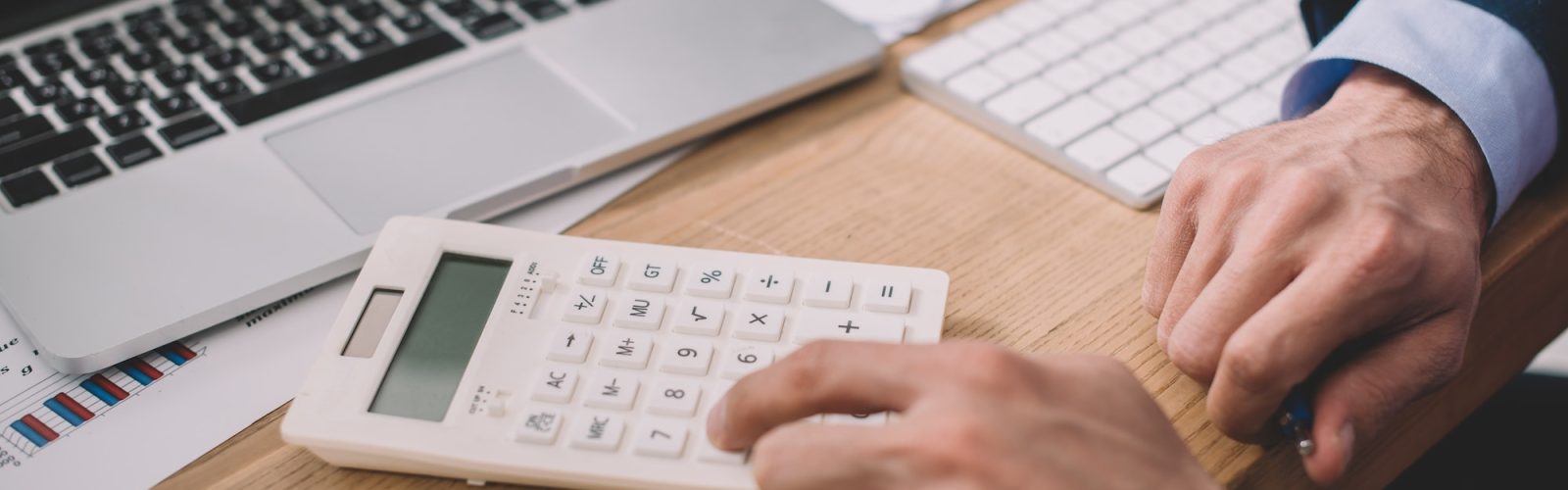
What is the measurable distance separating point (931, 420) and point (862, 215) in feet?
0.67

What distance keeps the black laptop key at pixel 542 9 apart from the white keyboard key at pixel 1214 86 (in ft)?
1.13

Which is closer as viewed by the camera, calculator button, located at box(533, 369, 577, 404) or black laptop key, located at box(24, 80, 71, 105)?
calculator button, located at box(533, 369, 577, 404)

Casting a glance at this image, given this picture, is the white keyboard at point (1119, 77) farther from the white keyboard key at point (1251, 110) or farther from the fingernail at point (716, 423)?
the fingernail at point (716, 423)

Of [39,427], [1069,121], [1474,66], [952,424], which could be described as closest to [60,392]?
[39,427]

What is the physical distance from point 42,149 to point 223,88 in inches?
3.3

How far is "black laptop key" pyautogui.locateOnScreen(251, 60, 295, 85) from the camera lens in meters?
0.61

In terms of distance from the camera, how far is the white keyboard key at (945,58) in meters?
0.63

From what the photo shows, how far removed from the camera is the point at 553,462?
0.40 meters

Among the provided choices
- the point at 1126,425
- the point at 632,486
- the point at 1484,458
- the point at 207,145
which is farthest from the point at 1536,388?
the point at 207,145

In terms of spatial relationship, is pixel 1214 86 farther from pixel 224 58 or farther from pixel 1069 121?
pixel 224 58

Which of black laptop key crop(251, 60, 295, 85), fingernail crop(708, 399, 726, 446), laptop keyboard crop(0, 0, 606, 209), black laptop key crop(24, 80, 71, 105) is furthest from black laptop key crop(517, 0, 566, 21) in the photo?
fingernail crop(708, 399, 726, 446)

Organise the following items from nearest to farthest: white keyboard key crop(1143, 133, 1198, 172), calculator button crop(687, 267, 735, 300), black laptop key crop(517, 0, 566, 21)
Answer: calculator button crop(687, 267, 735, 300) → white keyboard key crop(1143, 133, 1198, 172) → black laptop key crop(517, 0, 566, 21)

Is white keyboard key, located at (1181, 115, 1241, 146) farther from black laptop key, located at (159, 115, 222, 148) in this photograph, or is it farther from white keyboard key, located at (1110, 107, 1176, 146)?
black laptop key, located at (159, 115, 222, 148)

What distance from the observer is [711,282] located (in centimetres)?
46
